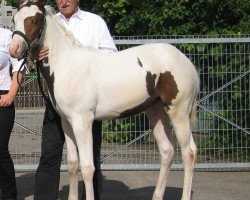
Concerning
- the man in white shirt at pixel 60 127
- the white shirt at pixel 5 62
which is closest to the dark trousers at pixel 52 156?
the man in white shirt at pixel 60 127

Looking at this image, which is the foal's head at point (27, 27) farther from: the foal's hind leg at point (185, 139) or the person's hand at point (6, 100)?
the foal's hind leg at point (185, 139)

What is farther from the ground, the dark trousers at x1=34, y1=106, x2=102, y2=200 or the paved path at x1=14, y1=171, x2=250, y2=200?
the dark trousers at x1=34, y1=106, x2=102, y2=200

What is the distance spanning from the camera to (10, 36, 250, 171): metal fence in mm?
9906

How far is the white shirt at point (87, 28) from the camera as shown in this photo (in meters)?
6.90

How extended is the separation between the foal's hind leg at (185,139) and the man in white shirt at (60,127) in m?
0.83

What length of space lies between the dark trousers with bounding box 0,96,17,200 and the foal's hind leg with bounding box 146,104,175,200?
58.3 inches

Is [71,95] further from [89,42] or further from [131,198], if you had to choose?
[131,198]

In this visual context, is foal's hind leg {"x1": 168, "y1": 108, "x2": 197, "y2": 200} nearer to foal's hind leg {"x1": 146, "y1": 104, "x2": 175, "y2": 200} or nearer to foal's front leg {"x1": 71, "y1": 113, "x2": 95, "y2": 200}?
foal's hind leg {"x1": 146, "y1": 104, "x2": 175, "y2": 200}

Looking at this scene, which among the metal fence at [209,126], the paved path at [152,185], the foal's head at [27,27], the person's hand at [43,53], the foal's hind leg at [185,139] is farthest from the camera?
the metal fence at [209,126]

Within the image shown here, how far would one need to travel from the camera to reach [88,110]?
6.28 metres

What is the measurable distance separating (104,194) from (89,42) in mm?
2257

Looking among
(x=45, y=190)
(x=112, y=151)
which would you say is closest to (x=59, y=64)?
(x=45, y=190)

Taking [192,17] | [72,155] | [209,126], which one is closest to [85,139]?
[72,155]

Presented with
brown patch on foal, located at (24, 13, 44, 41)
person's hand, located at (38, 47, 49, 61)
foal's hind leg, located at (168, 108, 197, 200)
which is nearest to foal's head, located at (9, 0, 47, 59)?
brown patch on foal, located at (24, 13, 44, 41)
